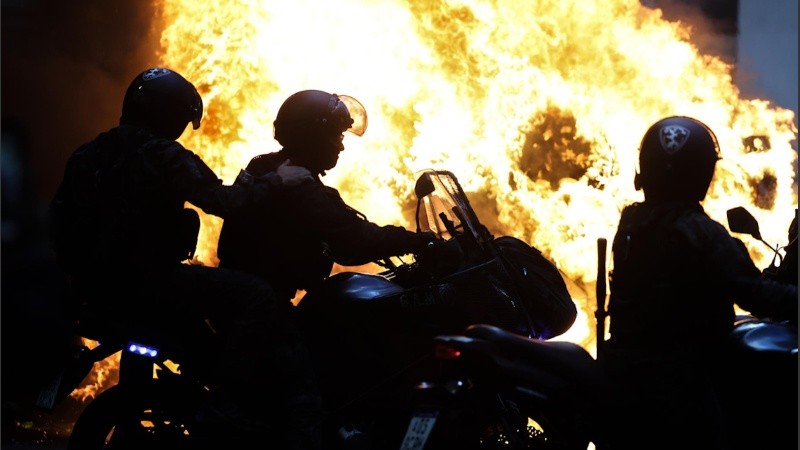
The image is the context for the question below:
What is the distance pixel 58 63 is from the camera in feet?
32.4

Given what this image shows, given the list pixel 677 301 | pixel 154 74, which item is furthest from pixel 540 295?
pixel 154 74

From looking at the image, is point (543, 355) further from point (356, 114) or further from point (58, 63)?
point (58, 63)

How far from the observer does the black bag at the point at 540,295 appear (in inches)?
195

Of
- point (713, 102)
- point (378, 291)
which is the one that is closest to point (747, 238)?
point (713, 102)

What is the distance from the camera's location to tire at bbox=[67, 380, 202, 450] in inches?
188

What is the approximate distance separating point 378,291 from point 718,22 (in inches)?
301

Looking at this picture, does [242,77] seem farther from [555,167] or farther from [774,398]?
[774,398]

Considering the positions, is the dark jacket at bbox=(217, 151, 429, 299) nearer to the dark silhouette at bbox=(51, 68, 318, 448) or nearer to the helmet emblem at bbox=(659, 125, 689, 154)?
the dark silhouette at bbox=(51, 68, 318, 448)

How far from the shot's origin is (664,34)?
9.92 metres

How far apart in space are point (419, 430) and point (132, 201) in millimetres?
1849

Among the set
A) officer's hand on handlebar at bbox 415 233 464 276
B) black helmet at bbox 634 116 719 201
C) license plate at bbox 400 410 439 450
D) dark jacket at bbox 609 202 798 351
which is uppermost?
black helmet at bbox 634 116 719 201

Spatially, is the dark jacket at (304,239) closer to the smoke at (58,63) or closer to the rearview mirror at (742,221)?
the rearview mirror at (742,221)

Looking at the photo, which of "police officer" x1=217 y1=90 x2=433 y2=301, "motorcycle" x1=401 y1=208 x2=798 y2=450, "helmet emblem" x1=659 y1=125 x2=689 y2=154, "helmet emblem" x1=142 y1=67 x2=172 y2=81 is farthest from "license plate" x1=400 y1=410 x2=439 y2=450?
"helmet emblem" x1=142 y1=67 x2=172 y2=81

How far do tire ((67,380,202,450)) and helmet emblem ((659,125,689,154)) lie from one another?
8.10ft
